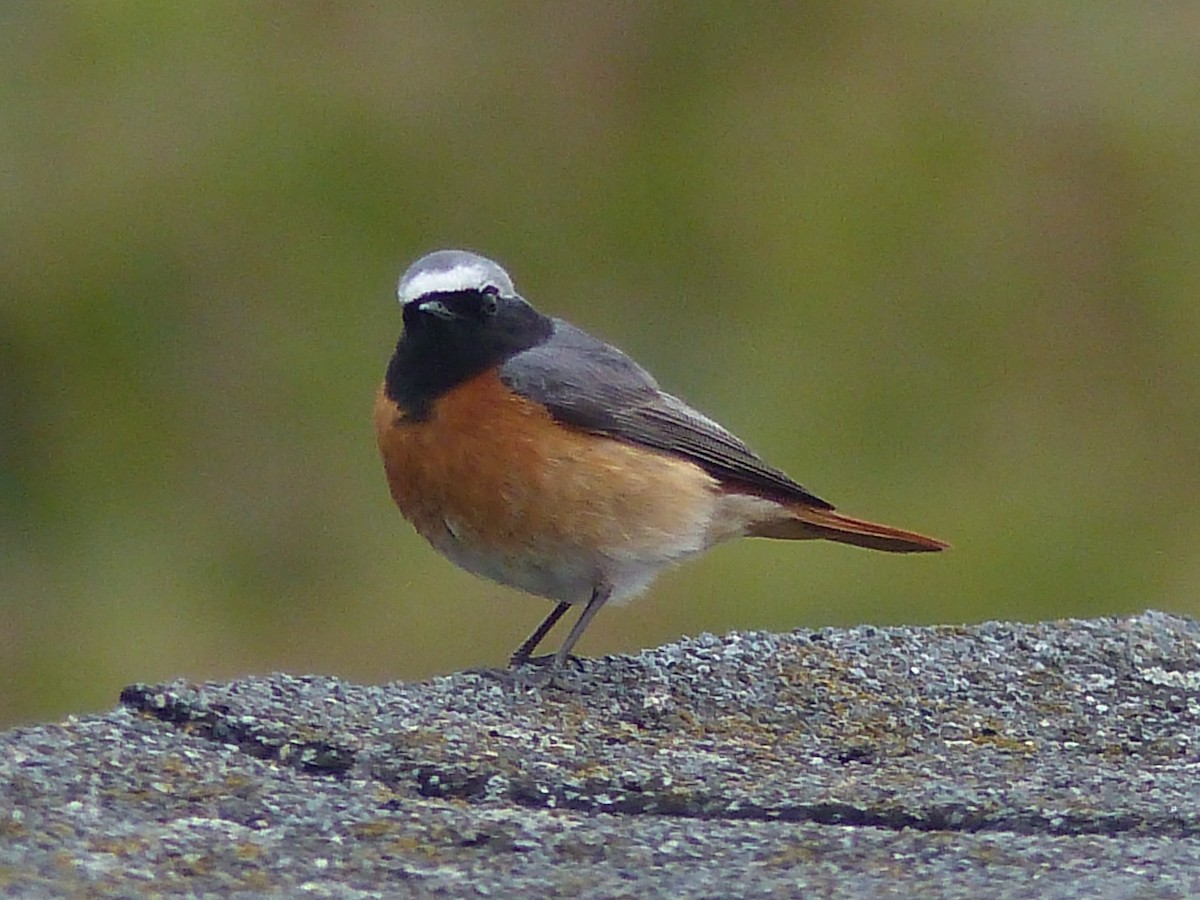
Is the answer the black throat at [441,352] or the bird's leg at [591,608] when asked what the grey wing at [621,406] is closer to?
the black throat at [441,352]

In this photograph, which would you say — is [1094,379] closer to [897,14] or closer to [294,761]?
[897,14]

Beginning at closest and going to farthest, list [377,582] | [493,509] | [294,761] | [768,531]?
[294,761] → [493,509] → [768,531] → [377,582]

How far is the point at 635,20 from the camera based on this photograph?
12.2 metres

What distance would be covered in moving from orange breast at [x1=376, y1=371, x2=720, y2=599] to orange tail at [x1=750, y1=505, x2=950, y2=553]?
1.45 feet

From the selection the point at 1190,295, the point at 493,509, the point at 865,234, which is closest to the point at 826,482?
the point at 865,234

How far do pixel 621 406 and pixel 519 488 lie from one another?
0.56m

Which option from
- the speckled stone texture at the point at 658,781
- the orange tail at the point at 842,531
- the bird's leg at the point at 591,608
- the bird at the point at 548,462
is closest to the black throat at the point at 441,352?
the bird at the point at 548,462

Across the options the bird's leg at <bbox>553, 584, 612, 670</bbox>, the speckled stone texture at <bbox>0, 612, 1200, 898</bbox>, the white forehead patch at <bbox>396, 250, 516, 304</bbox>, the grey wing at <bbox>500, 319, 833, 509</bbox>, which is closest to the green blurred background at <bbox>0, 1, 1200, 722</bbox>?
the grey wing at <bbox>500, 319, 833, 509</bbox>

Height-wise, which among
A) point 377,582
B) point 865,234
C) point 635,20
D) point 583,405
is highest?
point 635,20

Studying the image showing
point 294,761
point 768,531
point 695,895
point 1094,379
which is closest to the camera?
point 695,895

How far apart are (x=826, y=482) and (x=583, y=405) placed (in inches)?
204

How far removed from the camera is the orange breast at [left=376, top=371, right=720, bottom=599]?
545cm

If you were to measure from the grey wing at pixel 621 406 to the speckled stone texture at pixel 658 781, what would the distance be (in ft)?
3.51

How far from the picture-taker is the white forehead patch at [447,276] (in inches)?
224
